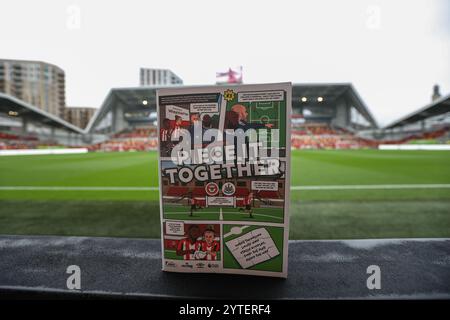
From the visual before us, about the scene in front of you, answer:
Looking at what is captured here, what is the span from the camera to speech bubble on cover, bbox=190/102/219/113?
1.63m

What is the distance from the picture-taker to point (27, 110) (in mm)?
35250

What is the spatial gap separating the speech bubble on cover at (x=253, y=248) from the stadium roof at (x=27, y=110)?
137 feet

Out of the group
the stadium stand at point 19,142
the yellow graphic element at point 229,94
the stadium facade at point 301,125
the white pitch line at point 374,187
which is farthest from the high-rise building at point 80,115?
the yellow graphic element at point 229,94

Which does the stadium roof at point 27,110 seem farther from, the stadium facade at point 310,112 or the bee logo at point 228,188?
the bee logo at point 228,188

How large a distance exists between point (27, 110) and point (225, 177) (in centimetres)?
4526

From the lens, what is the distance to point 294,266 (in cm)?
189

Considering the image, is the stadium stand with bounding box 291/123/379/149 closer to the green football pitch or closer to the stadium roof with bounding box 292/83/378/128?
the stadium roof with bounding box 292/83/378/128

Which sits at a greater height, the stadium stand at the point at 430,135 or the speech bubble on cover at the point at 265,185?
the stadium stand at the point at 430,135

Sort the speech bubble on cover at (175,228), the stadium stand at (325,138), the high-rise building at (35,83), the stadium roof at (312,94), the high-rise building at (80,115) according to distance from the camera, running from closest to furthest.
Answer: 1. the speech bubble on cover at (175,228)
2. the stadium stand at (325,138)
3. the stadium roof at (312,94)
4. the high-rise building at (35,83)
5. the high-rise building at (80,115)

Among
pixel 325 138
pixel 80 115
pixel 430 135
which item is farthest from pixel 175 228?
pixel 80 115

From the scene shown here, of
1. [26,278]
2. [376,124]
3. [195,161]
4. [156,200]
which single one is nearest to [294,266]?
[195,161]

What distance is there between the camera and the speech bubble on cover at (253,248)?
5.63 feet

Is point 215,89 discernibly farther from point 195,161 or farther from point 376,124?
point 376,124
